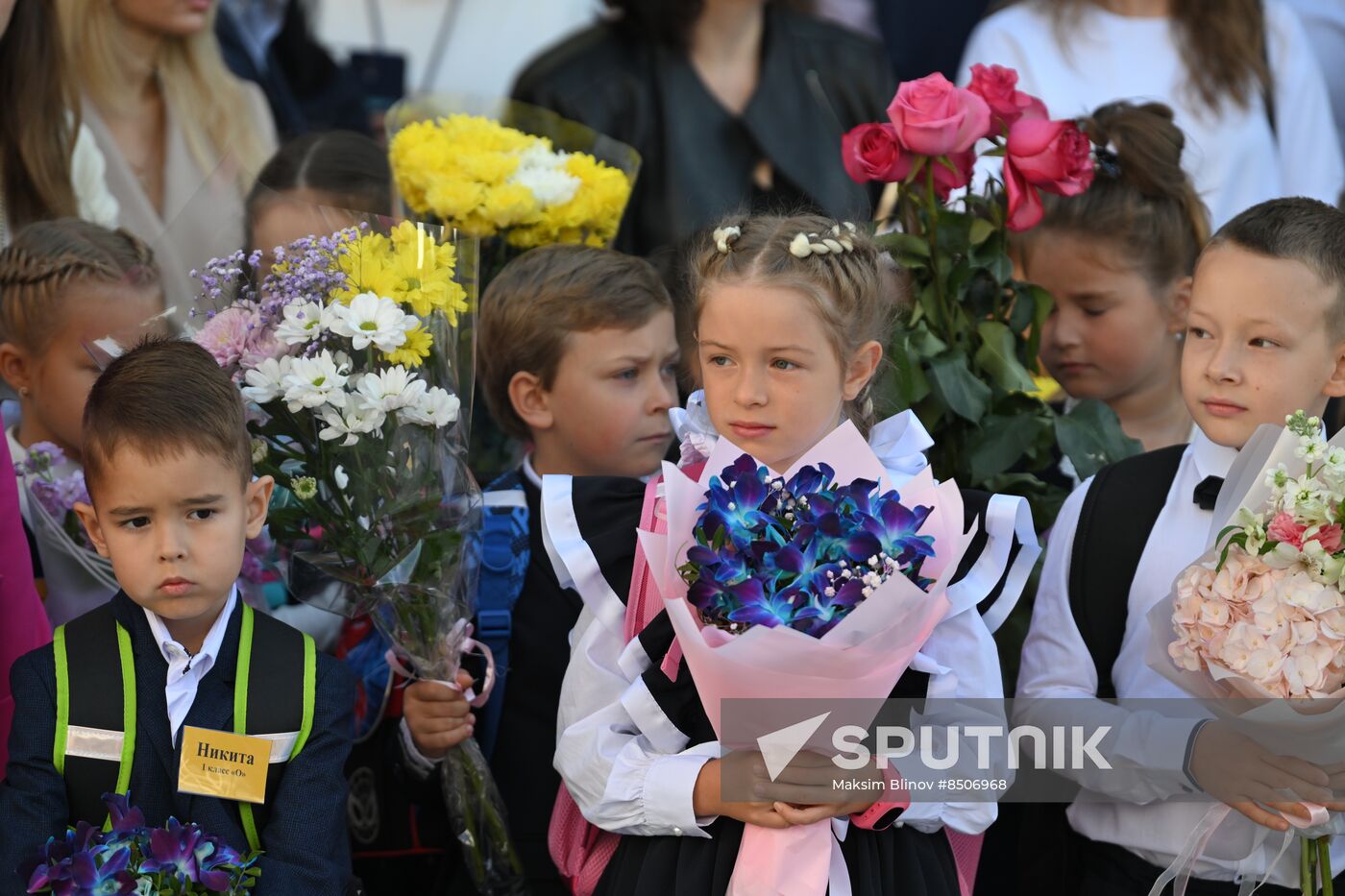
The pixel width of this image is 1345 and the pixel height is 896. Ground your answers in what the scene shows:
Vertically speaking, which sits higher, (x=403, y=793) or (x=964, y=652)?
(x=964, y=652)

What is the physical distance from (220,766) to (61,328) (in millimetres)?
1160

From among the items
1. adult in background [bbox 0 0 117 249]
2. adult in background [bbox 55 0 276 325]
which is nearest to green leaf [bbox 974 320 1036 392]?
adult in background [bbox 55 0 276 325]

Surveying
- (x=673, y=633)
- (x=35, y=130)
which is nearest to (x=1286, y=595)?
(x=673, y=633)

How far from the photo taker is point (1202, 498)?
8.58 feet

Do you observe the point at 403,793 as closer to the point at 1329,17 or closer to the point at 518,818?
A: the point at 518,818

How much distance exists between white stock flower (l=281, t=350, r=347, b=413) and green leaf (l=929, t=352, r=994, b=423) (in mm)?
1172

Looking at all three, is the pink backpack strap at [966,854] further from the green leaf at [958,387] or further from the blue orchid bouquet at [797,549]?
the green leaf at [958,387]

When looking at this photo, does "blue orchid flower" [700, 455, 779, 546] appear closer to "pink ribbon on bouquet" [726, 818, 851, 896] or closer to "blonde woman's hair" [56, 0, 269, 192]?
"pink ribbon on bouquet" [726, 818, 851, 896]

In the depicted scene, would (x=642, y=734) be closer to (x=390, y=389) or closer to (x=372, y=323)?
(x=390, y=389)

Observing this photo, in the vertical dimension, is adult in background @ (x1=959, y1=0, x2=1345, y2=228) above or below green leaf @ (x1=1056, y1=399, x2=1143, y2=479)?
above

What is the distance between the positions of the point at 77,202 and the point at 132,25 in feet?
2.21

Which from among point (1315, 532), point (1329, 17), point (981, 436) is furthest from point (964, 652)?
point (1329, 17)

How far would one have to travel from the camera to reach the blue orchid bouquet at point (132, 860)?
2143mm

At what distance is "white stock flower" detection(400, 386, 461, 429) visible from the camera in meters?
2.59
